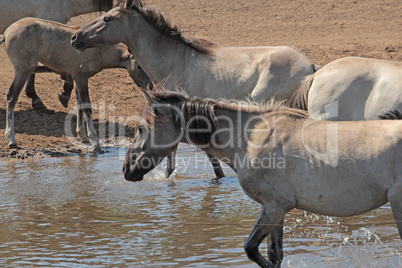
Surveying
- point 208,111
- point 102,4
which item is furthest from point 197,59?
point 102,4

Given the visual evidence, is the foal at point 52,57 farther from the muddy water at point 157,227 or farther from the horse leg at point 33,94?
the muddy water at point 157,227

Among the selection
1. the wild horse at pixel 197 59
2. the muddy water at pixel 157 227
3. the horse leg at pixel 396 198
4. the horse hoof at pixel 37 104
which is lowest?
the muddy water at pixel 157 227

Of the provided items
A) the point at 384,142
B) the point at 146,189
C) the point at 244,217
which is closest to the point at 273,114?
the point at 384,142

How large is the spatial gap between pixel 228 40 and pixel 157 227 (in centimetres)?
943

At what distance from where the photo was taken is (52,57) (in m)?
9.68

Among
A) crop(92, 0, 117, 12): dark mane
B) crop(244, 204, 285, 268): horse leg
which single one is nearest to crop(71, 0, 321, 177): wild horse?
crop(244, 204, 285, 268): horse leg

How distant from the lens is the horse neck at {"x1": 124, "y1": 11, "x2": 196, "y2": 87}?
7.41 m

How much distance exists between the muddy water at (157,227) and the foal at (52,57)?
1.85m

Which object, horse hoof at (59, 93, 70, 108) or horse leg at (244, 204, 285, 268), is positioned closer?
horse leg at (244, 204, 285, 268)

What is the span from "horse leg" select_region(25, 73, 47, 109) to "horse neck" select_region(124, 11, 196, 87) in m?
4.15

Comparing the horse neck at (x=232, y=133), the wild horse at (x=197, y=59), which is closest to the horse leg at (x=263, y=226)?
the horse neck at (x=232, y=133)

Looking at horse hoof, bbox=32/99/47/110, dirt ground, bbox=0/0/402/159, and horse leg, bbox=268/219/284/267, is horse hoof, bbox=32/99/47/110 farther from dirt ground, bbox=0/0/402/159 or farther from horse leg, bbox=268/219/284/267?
horse leg, bbox=268/219/284/267

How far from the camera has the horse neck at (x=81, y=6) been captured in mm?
11766

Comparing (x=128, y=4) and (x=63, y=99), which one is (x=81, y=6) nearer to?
(x=63, y=99)
